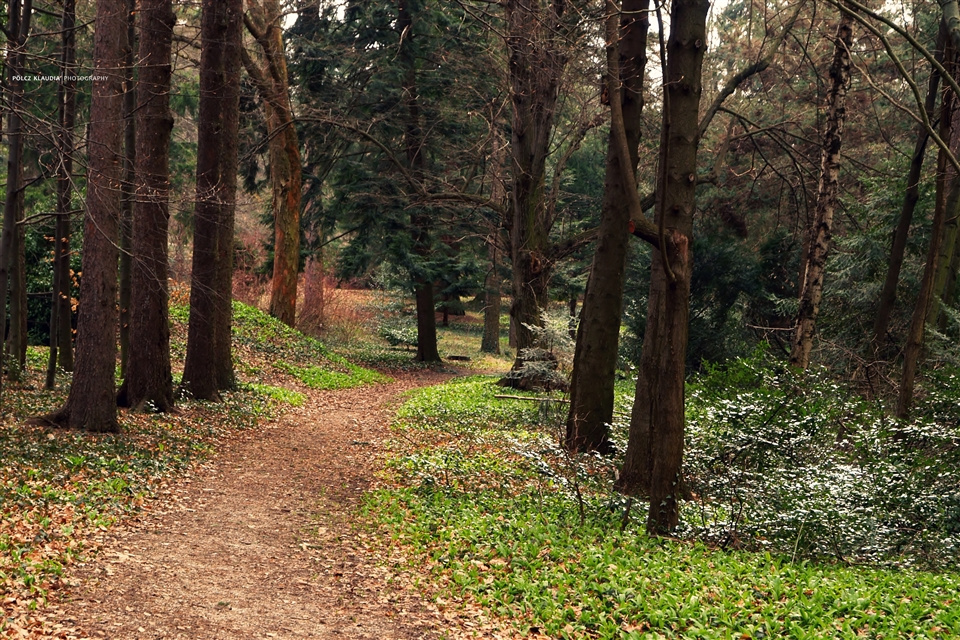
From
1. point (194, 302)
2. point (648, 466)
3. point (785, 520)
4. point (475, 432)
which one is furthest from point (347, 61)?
point (785, 520)

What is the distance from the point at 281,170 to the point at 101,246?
1359 cm

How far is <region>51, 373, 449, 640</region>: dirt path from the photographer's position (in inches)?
209

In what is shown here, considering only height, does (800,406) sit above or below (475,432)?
above

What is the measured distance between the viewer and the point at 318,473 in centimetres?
1004

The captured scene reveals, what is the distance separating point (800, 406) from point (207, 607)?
658 cm

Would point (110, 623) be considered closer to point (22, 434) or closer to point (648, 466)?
point (22, 434)

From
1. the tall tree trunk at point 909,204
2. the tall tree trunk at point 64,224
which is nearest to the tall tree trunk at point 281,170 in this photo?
the tall tree trunk at point 64,224

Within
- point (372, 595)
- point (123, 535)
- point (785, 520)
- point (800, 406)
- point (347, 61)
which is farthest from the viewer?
point (347, 61)

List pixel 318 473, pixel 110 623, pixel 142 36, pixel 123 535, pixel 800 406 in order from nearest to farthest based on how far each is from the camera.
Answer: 1. pixel 110 623
2. pixel 123 535
3. pixel 800 406
4. pixel 318 473
5. pixel 142 36

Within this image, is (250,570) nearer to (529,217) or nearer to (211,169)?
(211,169)

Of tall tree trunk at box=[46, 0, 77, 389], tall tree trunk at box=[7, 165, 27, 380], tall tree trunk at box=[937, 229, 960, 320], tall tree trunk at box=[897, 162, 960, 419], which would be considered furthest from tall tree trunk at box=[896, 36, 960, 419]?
tall tree trunk at box=[7, 165, 27, 380]

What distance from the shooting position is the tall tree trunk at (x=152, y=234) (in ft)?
36.1

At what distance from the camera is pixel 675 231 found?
679cm

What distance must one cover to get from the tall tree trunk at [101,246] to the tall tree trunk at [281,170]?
1233cm
